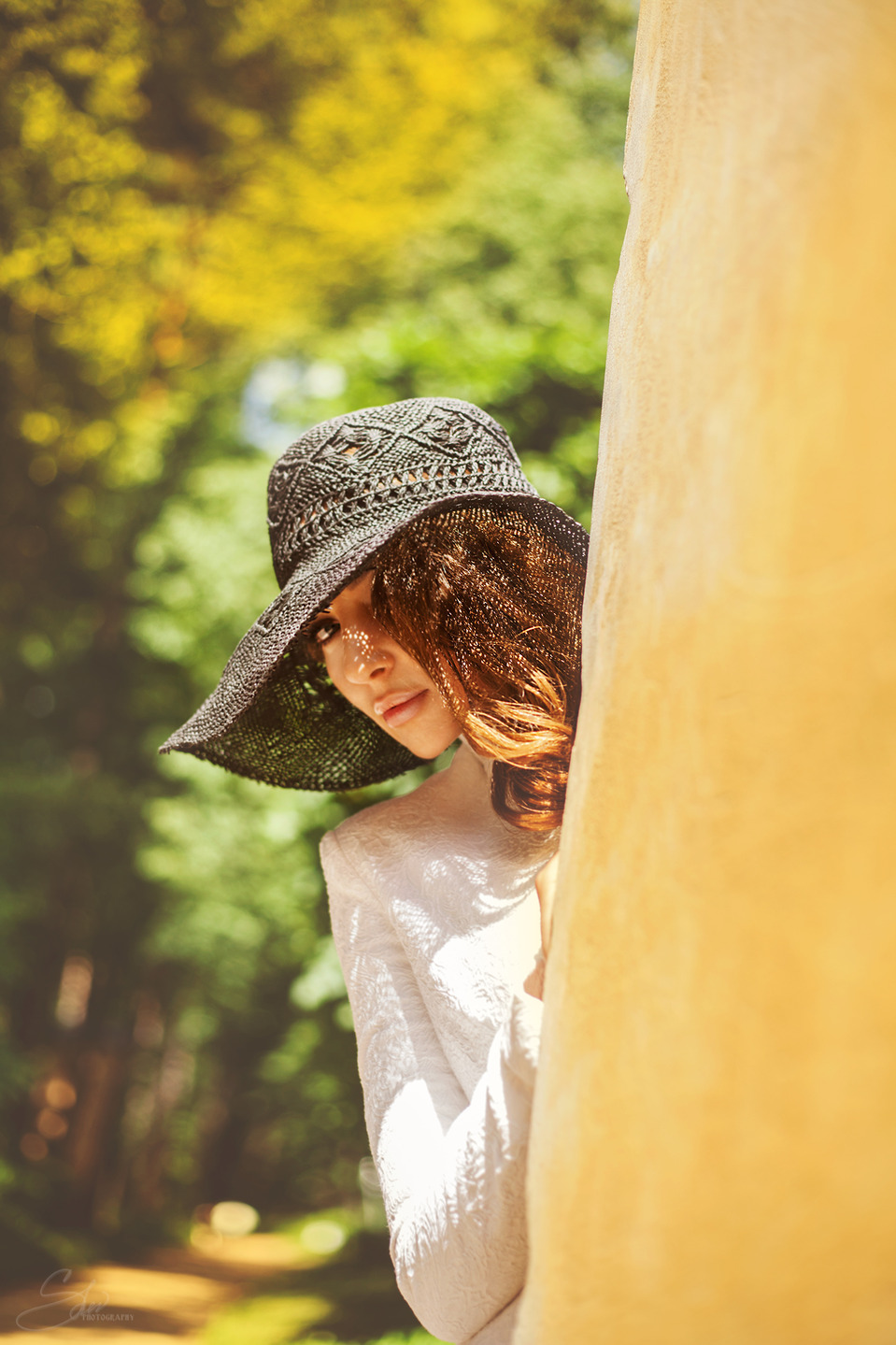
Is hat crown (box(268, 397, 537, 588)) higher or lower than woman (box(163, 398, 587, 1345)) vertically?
higher

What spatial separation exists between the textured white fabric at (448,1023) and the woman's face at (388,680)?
0.11m

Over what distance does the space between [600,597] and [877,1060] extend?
341 millimetres

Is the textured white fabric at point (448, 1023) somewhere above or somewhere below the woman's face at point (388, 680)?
below

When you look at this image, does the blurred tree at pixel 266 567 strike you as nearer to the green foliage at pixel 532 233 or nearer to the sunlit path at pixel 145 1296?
the green foliage at pixel 532 233

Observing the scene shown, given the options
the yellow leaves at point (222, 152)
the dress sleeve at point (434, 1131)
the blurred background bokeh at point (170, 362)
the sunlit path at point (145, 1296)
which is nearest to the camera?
the dress sleeve at point (434, 1131)

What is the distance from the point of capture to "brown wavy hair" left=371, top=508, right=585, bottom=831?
4.18 ft

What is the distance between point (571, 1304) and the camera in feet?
2.14

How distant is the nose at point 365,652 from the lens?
1382 mm

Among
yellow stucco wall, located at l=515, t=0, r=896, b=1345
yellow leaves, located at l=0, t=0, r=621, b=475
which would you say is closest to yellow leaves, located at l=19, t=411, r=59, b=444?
yellow leaves, located at l=0, t=0, r=621, b=475

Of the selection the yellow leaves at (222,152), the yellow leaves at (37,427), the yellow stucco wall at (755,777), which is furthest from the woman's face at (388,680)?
the yellow leaves at (37,427)

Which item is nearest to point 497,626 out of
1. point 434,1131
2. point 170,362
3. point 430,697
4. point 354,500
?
point 430,697

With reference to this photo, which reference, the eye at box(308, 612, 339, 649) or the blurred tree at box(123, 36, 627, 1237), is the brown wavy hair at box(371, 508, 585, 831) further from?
the blurred tree at box(123, 36, 627, 1237)

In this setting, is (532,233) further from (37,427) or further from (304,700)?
(304,700)

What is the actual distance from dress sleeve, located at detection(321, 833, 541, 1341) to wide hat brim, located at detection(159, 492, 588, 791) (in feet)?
0.74
